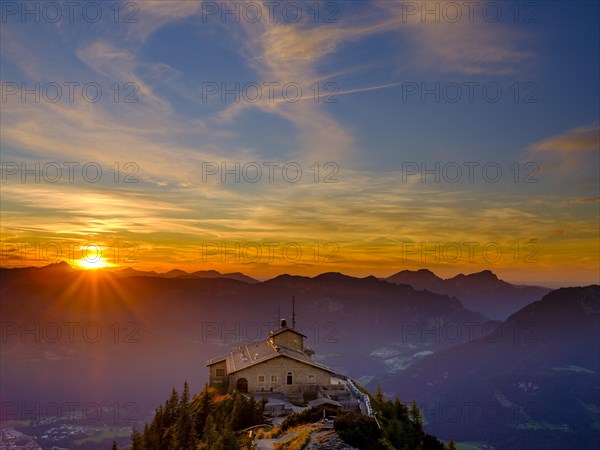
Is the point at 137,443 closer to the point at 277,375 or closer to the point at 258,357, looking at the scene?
the point at 277,375

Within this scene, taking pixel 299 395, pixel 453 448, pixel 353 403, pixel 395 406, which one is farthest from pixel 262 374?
pixel 453 448

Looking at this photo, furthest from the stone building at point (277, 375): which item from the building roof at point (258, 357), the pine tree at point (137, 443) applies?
the pine tree at point (137, 443)

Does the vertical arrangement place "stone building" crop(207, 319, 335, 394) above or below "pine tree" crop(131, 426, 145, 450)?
above

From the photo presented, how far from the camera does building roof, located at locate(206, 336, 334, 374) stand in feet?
187

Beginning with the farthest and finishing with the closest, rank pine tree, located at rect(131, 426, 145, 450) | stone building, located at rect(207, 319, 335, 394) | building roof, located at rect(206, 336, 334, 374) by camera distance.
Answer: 1. building roof, located at rect(206, 336, 334, 374)
2. stone building, located at rect(207, 319, 335, 394)
3. pine tree, located at rect(131, 426, 145, 450)

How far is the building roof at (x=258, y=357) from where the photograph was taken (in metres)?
57.0

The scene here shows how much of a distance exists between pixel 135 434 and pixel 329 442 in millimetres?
21172

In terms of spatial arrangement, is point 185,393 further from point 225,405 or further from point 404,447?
point 404,447

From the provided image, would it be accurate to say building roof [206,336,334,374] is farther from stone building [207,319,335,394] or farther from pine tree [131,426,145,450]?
pine tree [131,426,145,450]

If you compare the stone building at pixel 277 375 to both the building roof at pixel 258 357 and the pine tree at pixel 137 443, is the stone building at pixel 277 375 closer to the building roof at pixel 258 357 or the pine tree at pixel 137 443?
the building roof at pixel 258 357

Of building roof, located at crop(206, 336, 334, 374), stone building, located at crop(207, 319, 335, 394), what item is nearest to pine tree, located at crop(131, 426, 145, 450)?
stone building, located at crop(207, 319, 335, 394)

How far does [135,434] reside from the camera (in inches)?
1647

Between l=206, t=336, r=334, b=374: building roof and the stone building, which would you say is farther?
l=206, t=336, r=334, b=374: building roof

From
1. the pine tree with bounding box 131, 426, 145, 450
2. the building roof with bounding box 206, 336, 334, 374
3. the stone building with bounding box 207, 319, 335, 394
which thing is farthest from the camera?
the building roof with bounding box 206, 336, 334, 374
